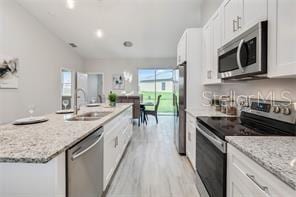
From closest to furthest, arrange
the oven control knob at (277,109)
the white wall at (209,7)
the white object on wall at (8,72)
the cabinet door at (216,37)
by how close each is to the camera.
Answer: the oven control knob at (277,109) < the cabinet door at (216,37) < the white wall at (209,7) < the white object on wall at (8,72)

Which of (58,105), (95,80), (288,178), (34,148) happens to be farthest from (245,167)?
(95,80)

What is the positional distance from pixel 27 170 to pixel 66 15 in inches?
225

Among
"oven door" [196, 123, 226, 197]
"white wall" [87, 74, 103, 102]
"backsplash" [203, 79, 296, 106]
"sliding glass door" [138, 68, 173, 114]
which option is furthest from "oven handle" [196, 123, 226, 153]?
"white wall" [87, 74, 103, 102]

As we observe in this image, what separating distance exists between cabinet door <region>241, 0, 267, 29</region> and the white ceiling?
3369mm

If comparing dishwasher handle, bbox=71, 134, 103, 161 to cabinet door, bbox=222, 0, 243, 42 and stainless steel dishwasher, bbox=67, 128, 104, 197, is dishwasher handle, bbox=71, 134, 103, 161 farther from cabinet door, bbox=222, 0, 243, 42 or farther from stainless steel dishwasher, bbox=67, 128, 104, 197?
cabinet door, bbox=222, 0, 243, 42

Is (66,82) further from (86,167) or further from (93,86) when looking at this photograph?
(86,167)

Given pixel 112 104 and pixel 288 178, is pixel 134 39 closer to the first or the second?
pixel 112 104

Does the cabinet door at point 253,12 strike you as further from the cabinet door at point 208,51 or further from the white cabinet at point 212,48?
the cabinet door at point 208,51

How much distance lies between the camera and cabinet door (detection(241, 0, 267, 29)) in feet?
5.27

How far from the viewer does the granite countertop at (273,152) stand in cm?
88

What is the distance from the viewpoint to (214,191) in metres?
1.75

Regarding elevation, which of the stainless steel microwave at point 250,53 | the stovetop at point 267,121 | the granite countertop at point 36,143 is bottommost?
the granite countertop at point 36,143

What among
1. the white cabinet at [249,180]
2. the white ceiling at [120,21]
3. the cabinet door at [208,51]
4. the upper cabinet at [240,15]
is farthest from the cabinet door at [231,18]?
the white ceiling at [120,21]

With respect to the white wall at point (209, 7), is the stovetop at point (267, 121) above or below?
below
